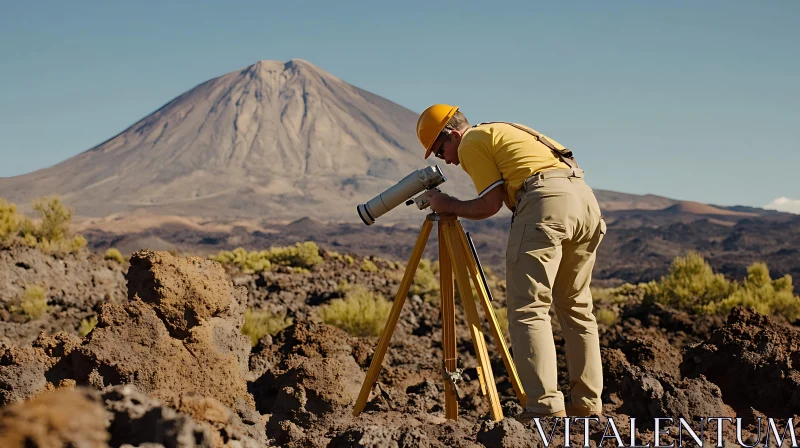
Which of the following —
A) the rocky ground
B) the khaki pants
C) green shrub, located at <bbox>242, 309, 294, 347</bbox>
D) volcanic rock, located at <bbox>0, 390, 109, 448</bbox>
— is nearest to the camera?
volcanic rock, located at <bbox>0, 390, 109, 448</bbox>

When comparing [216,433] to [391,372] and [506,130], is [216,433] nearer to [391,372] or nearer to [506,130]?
[506,130]

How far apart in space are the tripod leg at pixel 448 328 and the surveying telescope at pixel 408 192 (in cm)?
24

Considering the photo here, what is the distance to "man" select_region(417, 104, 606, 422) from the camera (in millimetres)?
3875

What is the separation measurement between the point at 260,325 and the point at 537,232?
17.4 feet

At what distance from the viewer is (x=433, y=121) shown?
427 centimetres

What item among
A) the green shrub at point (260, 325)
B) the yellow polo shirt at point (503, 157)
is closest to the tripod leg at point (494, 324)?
the yellow polo shirt at point (503, 157)

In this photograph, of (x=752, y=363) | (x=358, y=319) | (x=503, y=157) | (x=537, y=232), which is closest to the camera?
(x=537, y=232)

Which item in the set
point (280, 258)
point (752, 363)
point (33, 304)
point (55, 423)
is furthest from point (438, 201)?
point (280, 258)

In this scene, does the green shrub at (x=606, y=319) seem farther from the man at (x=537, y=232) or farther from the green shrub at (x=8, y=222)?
the green shrub at (x=8, y=222)

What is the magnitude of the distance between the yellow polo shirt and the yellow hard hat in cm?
17

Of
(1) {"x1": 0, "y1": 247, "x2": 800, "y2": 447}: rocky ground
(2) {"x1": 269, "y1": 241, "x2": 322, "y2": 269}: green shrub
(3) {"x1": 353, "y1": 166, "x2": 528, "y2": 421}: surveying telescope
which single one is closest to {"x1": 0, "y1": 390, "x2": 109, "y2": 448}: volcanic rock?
(1) {"x1": 0, "y1": 247, "x2": 800, "y2": 447}: rocky ground

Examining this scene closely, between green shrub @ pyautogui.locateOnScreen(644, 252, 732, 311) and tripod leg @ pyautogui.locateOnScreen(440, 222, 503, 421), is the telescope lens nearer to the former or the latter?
tripod leg @ pyautogui.locateOnScreen(440, 222, 503, 421)

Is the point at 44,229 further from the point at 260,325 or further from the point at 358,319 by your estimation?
the point at 358,319

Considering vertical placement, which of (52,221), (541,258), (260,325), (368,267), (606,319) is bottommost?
(606,319)
